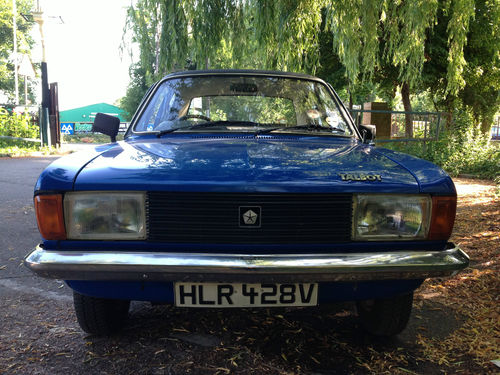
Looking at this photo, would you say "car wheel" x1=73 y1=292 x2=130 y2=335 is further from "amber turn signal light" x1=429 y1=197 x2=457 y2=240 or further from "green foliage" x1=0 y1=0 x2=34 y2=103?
"green foliage" x1=0 y1=0 x2=34 y2=103

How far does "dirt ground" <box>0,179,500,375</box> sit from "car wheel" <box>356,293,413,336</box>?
8 cm

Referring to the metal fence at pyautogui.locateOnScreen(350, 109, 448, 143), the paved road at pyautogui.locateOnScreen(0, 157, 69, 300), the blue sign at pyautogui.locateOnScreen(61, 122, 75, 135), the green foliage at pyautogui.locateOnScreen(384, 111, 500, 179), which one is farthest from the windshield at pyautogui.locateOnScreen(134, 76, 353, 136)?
the blue sign at pyautogui.locateOnScreen(61, 122, 75, 135)

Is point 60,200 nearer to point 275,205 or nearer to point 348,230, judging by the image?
point 275,205

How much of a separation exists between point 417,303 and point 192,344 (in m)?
1.72

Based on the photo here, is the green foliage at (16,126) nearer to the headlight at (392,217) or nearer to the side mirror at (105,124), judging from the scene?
the side mirror at (105,124)

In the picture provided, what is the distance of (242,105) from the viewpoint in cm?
330

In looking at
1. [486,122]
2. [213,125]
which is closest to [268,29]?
[213,125]

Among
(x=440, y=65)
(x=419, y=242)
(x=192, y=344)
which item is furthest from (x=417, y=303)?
(x=440, y=65)

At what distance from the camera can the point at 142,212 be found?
204cm

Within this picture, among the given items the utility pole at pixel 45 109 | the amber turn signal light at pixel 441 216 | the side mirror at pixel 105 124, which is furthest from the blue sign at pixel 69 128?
the amber turn signal light at pixel 441 216

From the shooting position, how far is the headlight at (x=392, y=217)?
210 cm

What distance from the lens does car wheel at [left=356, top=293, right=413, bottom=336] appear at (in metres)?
2.43

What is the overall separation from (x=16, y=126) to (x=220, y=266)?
1665 cm

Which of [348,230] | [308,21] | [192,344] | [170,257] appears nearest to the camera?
[170,257]
